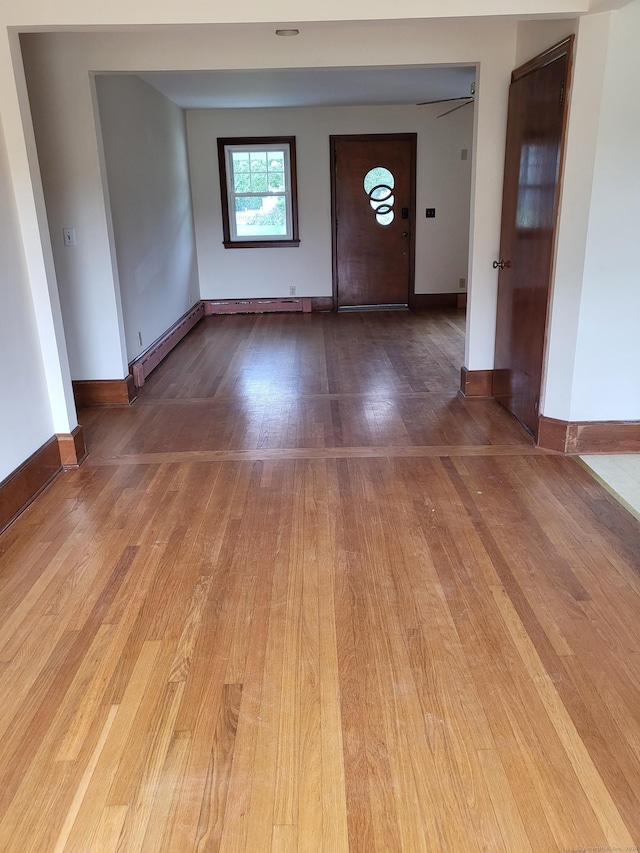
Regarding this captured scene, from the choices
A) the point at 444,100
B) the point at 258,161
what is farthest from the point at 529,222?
the point at 258,161

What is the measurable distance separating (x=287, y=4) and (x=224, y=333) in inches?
171

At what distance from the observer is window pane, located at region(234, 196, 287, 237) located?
7746mm

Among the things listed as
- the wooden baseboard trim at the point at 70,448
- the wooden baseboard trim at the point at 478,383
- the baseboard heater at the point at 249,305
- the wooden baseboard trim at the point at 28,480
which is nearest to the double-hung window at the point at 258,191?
the baseboard heater at the point at 249,305

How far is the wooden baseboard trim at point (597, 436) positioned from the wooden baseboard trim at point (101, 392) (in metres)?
2.85

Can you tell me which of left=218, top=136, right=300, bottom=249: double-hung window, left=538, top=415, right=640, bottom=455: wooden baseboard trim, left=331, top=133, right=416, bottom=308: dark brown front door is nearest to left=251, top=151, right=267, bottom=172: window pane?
left=218, top=136, right=300, bottom=249: double-hung window

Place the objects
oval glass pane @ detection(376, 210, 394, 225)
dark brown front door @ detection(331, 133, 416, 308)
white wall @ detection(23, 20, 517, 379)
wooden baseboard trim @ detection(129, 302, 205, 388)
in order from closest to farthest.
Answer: white wall @ detection(23, 20, 517, 379)
wooden baseboard trim @ detection(129, 302, 205, 388)
dark brown front door @ detection(331, 133, 416, 308)
oval glass pane @ detection(376, 210, 394, 225)

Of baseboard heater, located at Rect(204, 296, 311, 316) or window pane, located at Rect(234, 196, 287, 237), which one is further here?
baseboard heater, located at Rect(204, 296, 311, 316)

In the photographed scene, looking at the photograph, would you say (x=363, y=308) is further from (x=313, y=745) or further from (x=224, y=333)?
(x=313, y=745)

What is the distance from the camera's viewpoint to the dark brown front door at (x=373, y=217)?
7551 mm

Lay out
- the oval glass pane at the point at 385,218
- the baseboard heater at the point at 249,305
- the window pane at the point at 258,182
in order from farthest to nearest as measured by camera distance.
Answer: the baseboard heater at the point at 249,305, the oval glass pane at the point at 385,218, the window pane at the point at 258,182

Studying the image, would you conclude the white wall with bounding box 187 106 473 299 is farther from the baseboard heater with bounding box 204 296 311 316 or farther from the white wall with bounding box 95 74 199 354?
the white wall with bounding box 95 74 199 354

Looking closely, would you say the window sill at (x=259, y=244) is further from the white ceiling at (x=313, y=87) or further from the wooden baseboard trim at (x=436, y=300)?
the wooden baseboard trim at (x=436, y=300)

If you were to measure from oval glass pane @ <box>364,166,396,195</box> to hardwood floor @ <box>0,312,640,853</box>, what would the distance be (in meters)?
4.91

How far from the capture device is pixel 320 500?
2980mm
